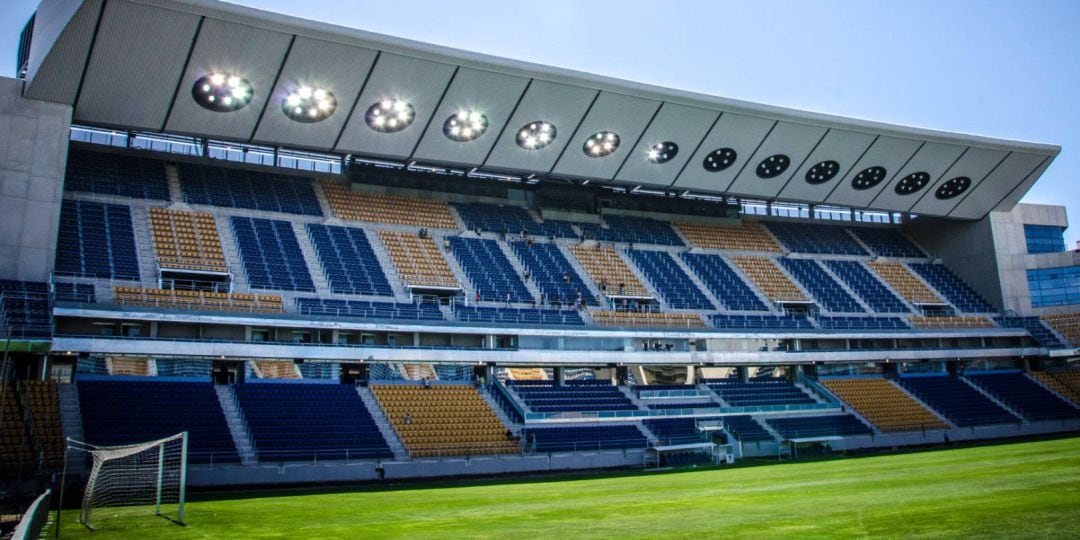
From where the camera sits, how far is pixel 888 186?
5581cm

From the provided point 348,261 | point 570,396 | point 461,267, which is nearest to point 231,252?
point 348,261

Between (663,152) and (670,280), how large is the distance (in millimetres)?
8213

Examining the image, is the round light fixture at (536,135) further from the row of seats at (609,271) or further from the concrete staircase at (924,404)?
the concrete staircase at (924,404)

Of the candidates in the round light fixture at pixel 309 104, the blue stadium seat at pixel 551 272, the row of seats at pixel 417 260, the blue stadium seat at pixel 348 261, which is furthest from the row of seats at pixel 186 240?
the blue stadium seat at pixel 551 272

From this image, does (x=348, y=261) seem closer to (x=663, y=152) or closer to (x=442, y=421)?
(x=442, y=421)

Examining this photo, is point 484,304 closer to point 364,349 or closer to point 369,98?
point 364,349

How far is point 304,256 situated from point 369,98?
8910 mm

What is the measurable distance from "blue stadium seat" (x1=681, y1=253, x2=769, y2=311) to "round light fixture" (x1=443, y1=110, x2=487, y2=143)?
18042 mm

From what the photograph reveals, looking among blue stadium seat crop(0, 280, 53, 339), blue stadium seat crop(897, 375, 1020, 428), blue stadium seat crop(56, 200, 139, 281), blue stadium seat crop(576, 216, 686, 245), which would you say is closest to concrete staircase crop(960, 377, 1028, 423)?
blue stadium seat crop(897, 375, 1020, 428)

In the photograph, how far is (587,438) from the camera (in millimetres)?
36750

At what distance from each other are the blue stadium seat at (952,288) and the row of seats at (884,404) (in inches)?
491

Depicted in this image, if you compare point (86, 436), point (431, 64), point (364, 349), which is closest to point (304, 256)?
point (364, 349)

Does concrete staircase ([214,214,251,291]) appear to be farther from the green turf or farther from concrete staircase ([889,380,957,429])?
concrete staircase ([889,380,957,429])

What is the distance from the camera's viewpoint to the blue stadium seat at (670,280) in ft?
157
